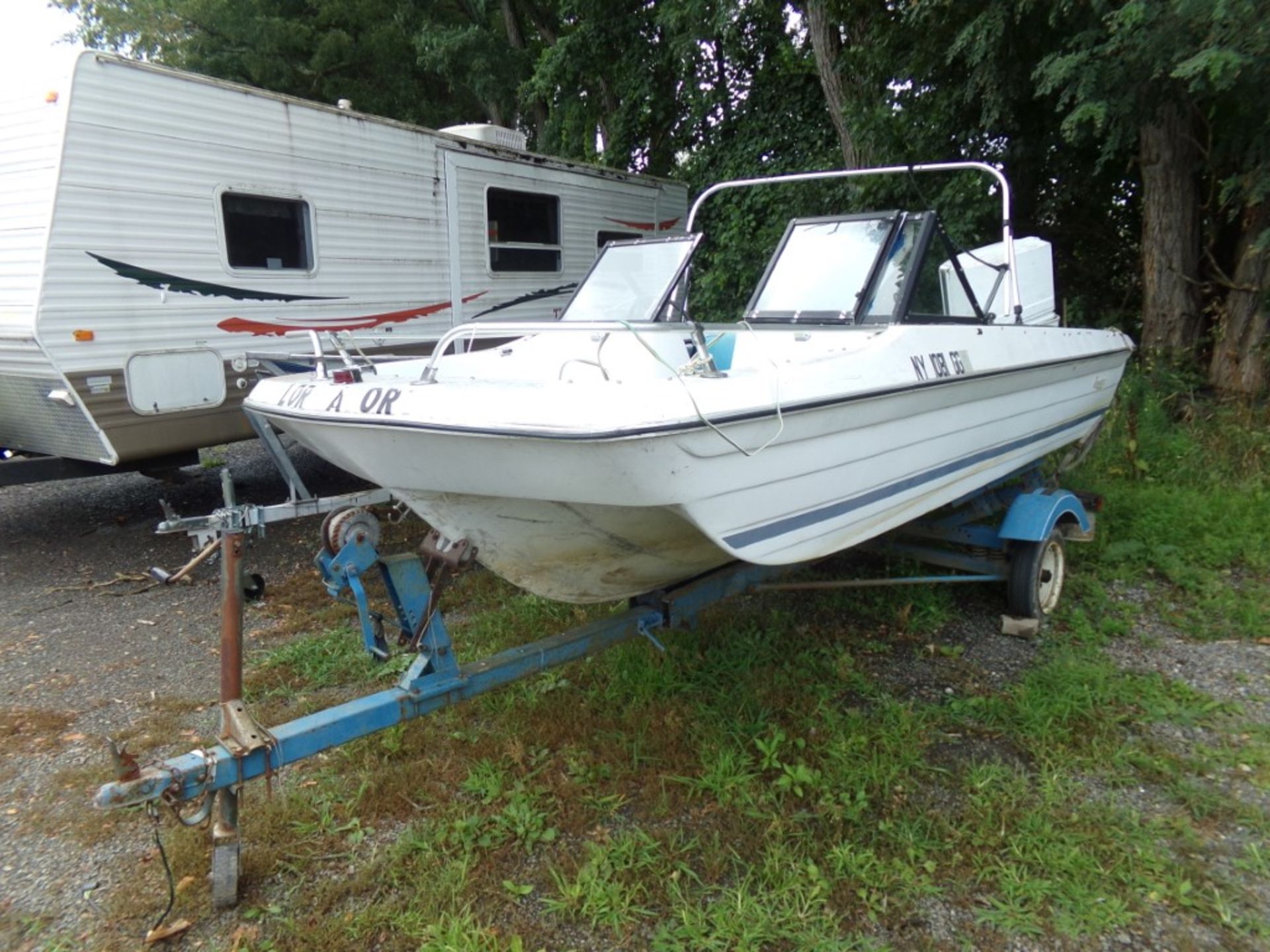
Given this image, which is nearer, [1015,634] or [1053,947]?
[1053,947]

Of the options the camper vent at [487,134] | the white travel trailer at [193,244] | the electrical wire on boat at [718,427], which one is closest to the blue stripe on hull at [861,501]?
the electrical wire on boat at [718,427]

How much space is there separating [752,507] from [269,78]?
14.7 meters

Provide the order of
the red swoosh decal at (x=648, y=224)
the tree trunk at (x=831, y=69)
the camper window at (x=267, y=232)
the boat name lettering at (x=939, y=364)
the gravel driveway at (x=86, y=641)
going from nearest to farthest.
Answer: the gravel driveway at (x=86, y=641) → the boat name lettering at (x=939, y=364) → the camper window at (x=267, y=232) → the tree trunk at (x=831, y=69) → the red swoosh decal at (x=648, y=224)

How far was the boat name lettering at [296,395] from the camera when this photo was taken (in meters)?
2.85

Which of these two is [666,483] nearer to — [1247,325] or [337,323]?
[337,323]

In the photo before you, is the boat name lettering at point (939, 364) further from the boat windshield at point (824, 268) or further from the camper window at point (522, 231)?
the camper window at point (522, 231)

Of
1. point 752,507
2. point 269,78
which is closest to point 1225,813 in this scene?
point 752,507

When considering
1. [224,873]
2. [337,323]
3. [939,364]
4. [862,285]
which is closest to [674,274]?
[862,285]

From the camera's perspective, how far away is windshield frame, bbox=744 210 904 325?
366cm

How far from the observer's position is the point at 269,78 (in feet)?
46.3

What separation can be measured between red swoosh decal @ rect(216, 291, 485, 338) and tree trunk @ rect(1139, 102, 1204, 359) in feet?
18.5

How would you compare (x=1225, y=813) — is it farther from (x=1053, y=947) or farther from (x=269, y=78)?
(x=269, y=78)

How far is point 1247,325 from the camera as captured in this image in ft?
22.5

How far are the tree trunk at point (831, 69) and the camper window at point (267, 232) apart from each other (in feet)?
16.7
